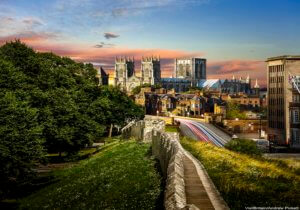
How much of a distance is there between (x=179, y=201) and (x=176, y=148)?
Result: 10.5 metres

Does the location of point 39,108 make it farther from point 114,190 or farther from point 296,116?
point 296,116

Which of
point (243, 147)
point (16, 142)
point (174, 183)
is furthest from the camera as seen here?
point (243, 147)

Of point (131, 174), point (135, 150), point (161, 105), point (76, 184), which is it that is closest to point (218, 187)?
point (131, 174)

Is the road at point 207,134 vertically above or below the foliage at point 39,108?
below

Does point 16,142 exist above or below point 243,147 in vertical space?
above

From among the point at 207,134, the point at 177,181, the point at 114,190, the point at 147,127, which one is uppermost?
the point at 147,127

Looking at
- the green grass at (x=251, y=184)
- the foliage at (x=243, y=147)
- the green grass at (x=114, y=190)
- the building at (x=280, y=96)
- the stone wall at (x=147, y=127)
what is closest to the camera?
the green grass at (x=251, y=184)

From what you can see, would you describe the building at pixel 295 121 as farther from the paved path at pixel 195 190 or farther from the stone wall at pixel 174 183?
the paved path at pixel 195 190

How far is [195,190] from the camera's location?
57.9 feet

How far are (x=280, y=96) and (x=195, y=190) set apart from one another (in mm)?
94233

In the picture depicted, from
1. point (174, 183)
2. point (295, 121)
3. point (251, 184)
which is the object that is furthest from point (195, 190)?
point (295, 121)

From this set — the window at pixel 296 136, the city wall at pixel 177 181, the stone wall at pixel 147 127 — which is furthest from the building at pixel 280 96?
the city wall at pixel 177 181

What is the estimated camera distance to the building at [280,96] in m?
103

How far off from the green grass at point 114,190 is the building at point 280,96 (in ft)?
231
